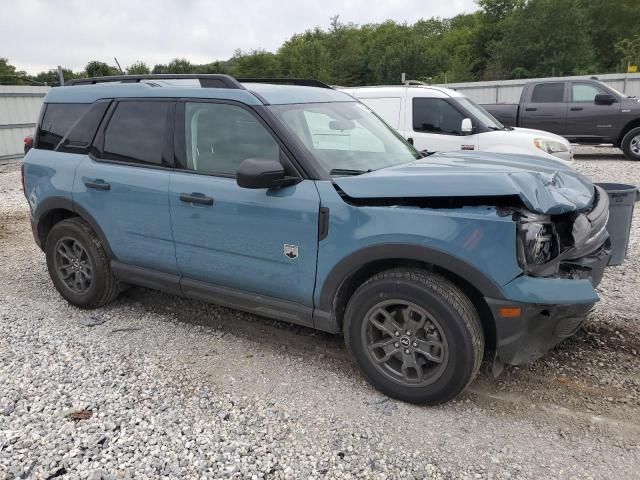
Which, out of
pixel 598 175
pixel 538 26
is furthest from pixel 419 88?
pixel 538 26

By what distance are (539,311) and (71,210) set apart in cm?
372

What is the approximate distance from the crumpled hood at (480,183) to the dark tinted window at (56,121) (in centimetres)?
262

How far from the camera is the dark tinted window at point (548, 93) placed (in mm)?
12477

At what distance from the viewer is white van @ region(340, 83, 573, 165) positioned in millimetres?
8078

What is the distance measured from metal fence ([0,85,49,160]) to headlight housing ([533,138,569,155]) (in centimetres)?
1361

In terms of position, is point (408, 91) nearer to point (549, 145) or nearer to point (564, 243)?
point (549, 145)

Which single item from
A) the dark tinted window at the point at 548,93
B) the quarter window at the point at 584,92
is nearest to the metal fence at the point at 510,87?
the dark tinted window at the point at 548,93

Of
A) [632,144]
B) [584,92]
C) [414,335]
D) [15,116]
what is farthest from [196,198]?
[15,116]

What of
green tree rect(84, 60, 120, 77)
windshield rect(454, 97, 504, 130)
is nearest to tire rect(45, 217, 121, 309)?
windshield rect(454, 97, 504, 130)

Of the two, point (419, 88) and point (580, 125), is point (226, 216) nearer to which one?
point (419, 88)

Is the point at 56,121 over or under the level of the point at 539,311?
over

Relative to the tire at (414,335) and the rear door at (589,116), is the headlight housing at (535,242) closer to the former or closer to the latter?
the tire at (414,335)

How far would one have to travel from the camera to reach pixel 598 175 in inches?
409

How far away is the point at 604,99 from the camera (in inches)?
472
